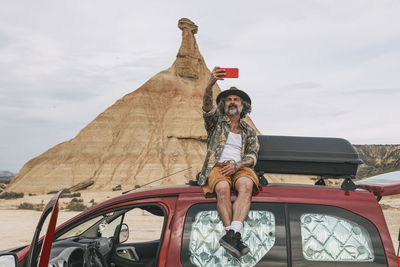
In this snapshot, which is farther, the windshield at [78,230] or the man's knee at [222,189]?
the windshield at [78,230]

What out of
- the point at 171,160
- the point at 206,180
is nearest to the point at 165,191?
the point at 206,180

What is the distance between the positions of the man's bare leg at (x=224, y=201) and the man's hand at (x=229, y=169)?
0.23 meters

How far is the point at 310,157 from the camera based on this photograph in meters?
2.99

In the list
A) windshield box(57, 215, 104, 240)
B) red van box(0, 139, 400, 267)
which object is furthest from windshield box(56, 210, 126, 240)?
red van box(0, 139, 400, 267)

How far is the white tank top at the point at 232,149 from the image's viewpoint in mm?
3326

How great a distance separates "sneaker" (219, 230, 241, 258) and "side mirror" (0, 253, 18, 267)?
1415 millimetres

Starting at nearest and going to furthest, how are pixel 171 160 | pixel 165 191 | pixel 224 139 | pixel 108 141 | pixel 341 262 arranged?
pixel 341 262 → pixel 165 191 → pixel 224 139 → pixel 171 160 → pixel 108 141

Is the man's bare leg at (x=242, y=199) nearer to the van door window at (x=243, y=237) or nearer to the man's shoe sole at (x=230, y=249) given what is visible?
the van door window at (x=243, y=237)

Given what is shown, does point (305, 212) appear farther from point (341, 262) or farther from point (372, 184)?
point (372, 184)

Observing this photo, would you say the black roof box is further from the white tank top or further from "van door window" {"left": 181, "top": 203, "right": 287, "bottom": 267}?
"van door window" {"left": 181, "top": 203, "right": 287, "bottom": 267}

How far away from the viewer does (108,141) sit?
1655 inches

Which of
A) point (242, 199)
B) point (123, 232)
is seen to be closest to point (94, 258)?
point (123, 232)

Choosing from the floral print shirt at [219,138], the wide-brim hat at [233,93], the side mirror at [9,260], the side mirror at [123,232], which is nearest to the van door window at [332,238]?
the floral print shirt at [219,138]

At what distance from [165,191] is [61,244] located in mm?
929
